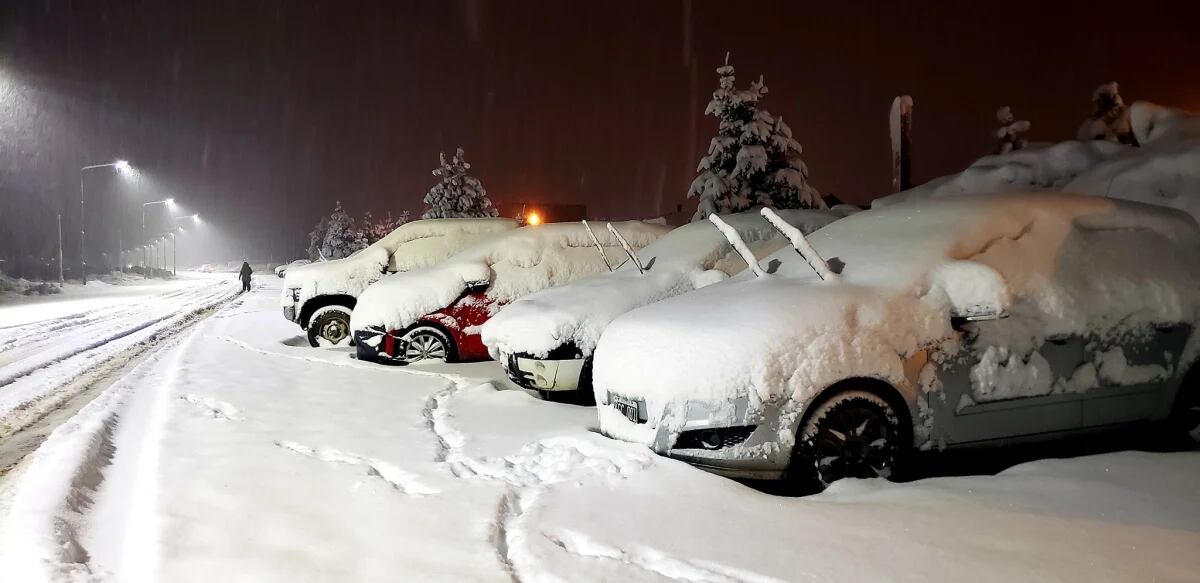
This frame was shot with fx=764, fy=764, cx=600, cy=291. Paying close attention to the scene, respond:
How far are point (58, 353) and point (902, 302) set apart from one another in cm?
1244

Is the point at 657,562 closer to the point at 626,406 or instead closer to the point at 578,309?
the point at 626,406

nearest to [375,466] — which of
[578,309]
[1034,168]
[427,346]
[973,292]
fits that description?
A: [578,309]

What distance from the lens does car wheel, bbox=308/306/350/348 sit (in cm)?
1144

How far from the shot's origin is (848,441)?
4.23 m

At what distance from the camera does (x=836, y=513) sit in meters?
3.71

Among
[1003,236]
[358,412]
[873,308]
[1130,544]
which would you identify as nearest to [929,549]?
[1130,544]

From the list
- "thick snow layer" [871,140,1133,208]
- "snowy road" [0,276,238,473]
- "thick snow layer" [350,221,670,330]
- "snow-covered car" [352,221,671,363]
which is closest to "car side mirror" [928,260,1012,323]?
"thick snow layer" [871,140,1133,208]

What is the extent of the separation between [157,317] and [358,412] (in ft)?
52.0

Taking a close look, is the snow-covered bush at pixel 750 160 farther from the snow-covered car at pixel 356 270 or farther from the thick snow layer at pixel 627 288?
the thick snow layer at pixel 627 288

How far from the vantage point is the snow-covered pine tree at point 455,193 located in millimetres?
38719

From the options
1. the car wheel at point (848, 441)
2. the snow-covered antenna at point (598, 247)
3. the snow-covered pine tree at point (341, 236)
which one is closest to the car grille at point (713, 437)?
the car wheel at point (848, 441)

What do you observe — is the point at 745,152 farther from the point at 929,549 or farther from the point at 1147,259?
the point at 929,549

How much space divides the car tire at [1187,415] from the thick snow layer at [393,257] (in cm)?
939

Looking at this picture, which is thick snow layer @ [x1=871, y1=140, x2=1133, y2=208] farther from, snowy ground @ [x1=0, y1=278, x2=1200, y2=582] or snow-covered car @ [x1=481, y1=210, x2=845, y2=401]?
snowy ground @ [x1=0, y1=278, x2=1200, y2=582]
